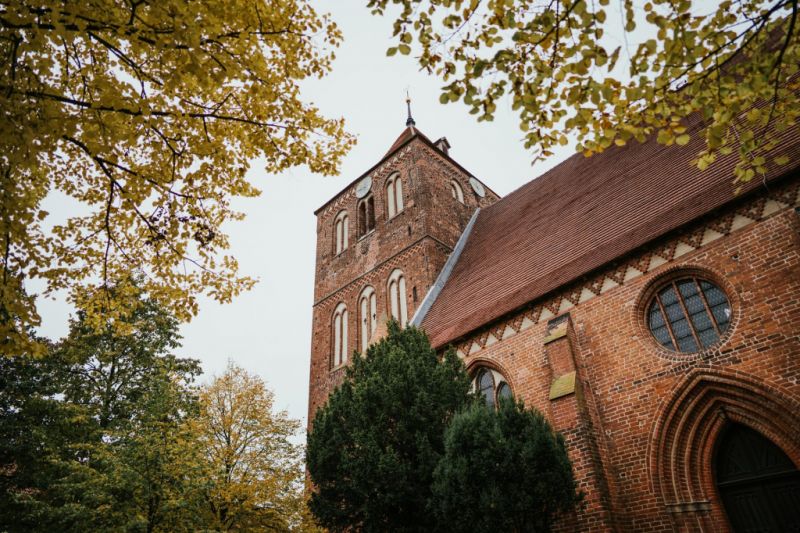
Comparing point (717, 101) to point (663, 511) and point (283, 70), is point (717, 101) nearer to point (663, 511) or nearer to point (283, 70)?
point (283, 70)

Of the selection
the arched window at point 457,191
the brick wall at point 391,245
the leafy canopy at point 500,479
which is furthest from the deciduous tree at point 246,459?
the arched window at point 457,191

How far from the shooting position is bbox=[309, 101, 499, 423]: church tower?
677 inches

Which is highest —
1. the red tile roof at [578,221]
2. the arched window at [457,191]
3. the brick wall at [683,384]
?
the arched window at [457,191]

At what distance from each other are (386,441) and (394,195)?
1307 cm

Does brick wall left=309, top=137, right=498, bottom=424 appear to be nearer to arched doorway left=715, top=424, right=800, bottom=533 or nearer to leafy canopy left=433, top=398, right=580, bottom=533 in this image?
leafy canopy left=433, top=398, right=580, bottom=533

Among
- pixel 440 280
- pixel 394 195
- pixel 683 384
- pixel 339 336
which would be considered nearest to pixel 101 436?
pixel 339 336

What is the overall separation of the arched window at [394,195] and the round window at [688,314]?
11.6 m

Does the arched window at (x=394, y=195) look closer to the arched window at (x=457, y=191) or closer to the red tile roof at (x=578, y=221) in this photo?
the arched window at (x=457, y=191)

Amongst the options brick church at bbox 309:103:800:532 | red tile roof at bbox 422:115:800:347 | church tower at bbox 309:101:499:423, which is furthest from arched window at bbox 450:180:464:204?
brick church at bbox 309:103:800:532

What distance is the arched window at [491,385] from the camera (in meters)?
10.8

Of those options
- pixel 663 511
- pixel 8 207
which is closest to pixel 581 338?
pixel 663 511

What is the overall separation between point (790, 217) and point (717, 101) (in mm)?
4792

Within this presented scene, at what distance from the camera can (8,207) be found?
3893mm

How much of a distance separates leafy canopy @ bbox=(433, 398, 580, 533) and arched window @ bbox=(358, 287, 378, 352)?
395 inches
